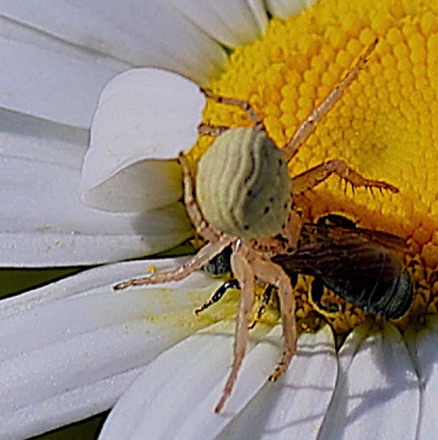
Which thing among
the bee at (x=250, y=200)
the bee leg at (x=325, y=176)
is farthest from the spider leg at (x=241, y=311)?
the bee leg at (x=325, y=176)

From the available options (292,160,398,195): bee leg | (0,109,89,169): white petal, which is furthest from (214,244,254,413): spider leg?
(0,109,89,169): white petal

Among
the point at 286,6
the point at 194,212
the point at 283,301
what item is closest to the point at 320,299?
the point at 283,301

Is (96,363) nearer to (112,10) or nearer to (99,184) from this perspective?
(99,184)

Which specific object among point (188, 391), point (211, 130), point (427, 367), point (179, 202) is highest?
point (211, 130)

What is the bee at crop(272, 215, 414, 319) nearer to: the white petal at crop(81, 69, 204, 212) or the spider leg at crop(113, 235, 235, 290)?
the spider leg at crop(113, 235, 235, 290)

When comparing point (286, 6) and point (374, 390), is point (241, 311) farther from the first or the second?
point (286, 6)

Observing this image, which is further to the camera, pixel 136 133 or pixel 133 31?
pixel 133 31

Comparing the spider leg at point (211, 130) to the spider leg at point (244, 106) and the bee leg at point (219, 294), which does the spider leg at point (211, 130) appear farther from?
the bee leg at point (219, 294)
